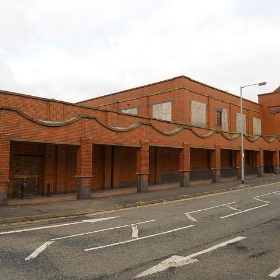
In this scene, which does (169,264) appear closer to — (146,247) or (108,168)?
(146,247)

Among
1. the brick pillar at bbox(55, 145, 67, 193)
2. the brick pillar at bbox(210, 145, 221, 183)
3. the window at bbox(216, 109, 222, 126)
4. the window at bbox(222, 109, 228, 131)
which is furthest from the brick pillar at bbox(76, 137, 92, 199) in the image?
the window at bbox(222, 109, 228, 131)

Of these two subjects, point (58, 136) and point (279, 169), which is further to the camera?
point (279, 169)

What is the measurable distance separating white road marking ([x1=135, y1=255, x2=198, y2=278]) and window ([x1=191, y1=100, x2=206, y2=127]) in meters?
27.4

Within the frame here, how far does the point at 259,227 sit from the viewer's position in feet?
35.0

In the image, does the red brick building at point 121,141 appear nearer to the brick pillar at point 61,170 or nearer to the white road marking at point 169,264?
the brick pillar at point 61,170

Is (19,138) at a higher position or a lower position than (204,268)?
higher

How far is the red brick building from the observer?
58.4 ft

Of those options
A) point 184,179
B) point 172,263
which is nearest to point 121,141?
point 184,179

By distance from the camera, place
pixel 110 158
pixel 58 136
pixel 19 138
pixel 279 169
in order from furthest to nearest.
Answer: pixel 279 169, pixel 110 158, pixel 58 136, pixel 19 138

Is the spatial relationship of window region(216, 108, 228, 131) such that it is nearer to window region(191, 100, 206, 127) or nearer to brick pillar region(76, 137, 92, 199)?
window region(191, 100, 206, 127)

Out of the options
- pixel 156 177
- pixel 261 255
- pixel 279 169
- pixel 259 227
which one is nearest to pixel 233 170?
pixel 279 169

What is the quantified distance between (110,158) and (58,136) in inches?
290

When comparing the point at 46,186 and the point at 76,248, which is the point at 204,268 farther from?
the point at 46,186

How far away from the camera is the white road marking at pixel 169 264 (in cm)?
623
